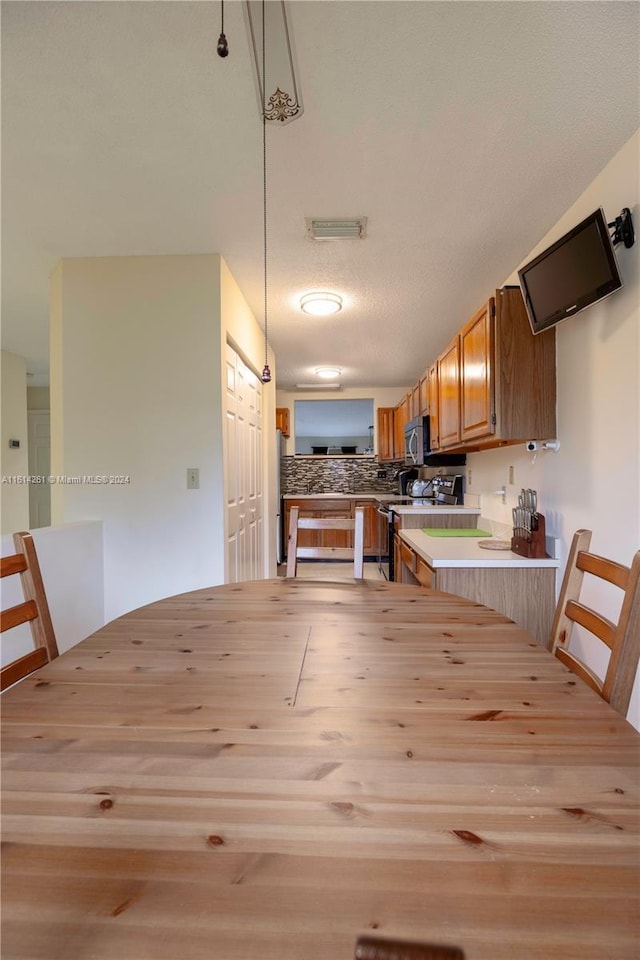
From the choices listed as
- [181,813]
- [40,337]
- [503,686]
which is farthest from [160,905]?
[40,337]

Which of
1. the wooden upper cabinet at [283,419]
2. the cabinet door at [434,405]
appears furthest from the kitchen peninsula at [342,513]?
the cabinet door at [434,405]

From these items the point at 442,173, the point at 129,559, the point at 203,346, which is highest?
the point at 442,173

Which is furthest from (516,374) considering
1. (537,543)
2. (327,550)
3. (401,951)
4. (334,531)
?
(334,531)

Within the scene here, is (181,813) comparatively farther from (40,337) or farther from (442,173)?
(40,337)

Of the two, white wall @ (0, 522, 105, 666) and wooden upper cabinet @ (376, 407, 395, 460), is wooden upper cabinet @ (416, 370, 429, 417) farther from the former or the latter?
white wall @ (0, 522, 105, 666)

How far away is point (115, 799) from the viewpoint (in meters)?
0.59

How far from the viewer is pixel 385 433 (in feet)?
19.7

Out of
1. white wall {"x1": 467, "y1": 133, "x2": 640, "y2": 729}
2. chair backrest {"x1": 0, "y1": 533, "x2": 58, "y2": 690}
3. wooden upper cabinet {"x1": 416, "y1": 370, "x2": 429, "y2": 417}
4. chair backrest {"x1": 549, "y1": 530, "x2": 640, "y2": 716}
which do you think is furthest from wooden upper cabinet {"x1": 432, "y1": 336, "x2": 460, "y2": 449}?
chair backrest {"x1": 0, "y1": 533, "x2": 58, "y2": 690}

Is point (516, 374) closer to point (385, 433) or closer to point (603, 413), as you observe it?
point (603, 413)

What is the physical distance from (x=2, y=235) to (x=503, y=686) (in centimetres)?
298

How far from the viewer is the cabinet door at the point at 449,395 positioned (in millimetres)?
2838

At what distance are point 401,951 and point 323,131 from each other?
2.02m

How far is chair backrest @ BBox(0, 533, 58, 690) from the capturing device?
106 cm

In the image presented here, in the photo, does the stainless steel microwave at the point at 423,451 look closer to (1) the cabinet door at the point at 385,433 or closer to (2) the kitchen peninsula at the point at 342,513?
(2) the kitchen peninsula at the point at 342,513
